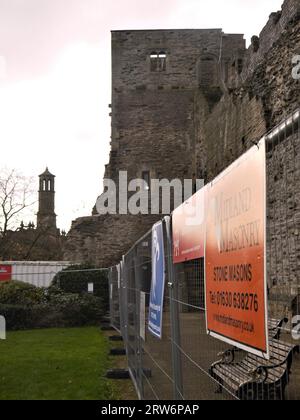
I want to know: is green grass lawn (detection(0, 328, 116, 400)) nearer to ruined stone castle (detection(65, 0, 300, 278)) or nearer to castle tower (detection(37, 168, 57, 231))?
ruined stone castle (detection(65, 0, 300, 278))

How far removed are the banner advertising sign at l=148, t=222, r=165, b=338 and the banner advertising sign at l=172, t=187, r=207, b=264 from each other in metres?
0.33

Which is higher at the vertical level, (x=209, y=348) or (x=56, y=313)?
(x=209, y=348)

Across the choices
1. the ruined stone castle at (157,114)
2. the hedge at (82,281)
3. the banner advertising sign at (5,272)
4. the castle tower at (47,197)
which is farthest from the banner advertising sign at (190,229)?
the castle tower at (47,197)

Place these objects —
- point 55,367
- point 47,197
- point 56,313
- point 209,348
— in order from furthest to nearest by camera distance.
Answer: point 47,197 < point 56,313 < point 55,367 < point 209,348

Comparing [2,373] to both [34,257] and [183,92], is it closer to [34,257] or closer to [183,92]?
[183,92]

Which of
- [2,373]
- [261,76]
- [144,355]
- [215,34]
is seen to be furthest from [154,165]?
[144,355]

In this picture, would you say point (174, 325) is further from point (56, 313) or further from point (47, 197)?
point (47, 197)

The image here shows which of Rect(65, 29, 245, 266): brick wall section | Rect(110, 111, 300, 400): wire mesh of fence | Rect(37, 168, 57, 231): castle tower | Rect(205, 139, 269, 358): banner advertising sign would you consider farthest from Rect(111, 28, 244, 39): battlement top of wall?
Rect(37, 168, 57, 231): castle tower

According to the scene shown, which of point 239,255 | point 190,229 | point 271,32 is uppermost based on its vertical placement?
point 271,32

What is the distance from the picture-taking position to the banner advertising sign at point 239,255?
7.80 feet

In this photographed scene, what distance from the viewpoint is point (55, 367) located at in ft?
30.6

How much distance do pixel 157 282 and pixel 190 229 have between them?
1.07 meters

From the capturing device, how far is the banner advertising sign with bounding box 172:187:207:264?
3.43 metres

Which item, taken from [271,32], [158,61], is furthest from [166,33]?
[271,32]
